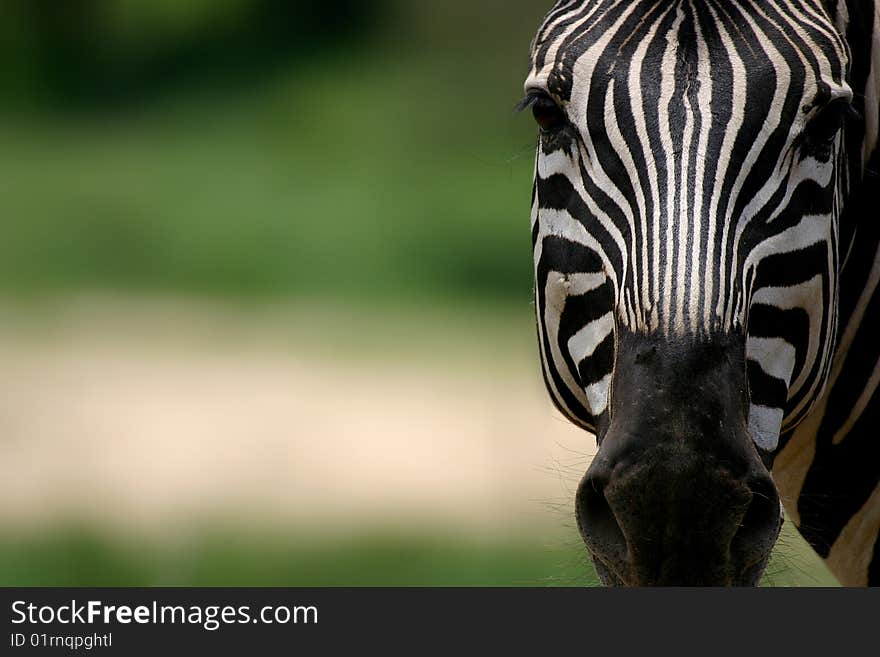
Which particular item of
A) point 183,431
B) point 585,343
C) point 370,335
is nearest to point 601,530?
point 585,343

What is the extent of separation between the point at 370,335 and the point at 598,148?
40.8ft

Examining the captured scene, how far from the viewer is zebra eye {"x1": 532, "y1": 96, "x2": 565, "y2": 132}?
2.51 meters

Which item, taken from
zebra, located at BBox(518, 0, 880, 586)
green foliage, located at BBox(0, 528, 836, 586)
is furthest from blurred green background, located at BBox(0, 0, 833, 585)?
zebra, located at BBox(518, 0, 880, 586)

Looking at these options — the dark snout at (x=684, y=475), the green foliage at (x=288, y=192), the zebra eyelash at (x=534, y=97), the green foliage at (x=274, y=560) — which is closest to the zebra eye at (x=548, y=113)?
the zebra eyelash at (x=534, y=97)

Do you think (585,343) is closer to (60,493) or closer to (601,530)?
(601,530)

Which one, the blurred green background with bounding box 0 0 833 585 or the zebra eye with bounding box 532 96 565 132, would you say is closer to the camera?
the zebra eye with bounding box 532 96 565 132

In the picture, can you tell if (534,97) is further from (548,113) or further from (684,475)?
(684,475)

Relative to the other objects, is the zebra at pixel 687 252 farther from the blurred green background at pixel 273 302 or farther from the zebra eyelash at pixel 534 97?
the blurred green background at pixel 273 302

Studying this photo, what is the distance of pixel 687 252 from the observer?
7.45 feet

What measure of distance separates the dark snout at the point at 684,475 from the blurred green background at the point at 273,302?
792 millimetres

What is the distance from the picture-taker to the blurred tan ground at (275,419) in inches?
353

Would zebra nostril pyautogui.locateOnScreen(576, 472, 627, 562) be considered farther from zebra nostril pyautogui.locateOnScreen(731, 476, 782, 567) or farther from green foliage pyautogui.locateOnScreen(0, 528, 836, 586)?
green foliage pyautogui.locateOnScreen(0, 528, 836, 586)

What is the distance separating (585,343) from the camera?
2488 mm

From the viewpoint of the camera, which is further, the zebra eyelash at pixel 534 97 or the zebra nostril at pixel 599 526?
the zebra eyelash at pixel 534 97
